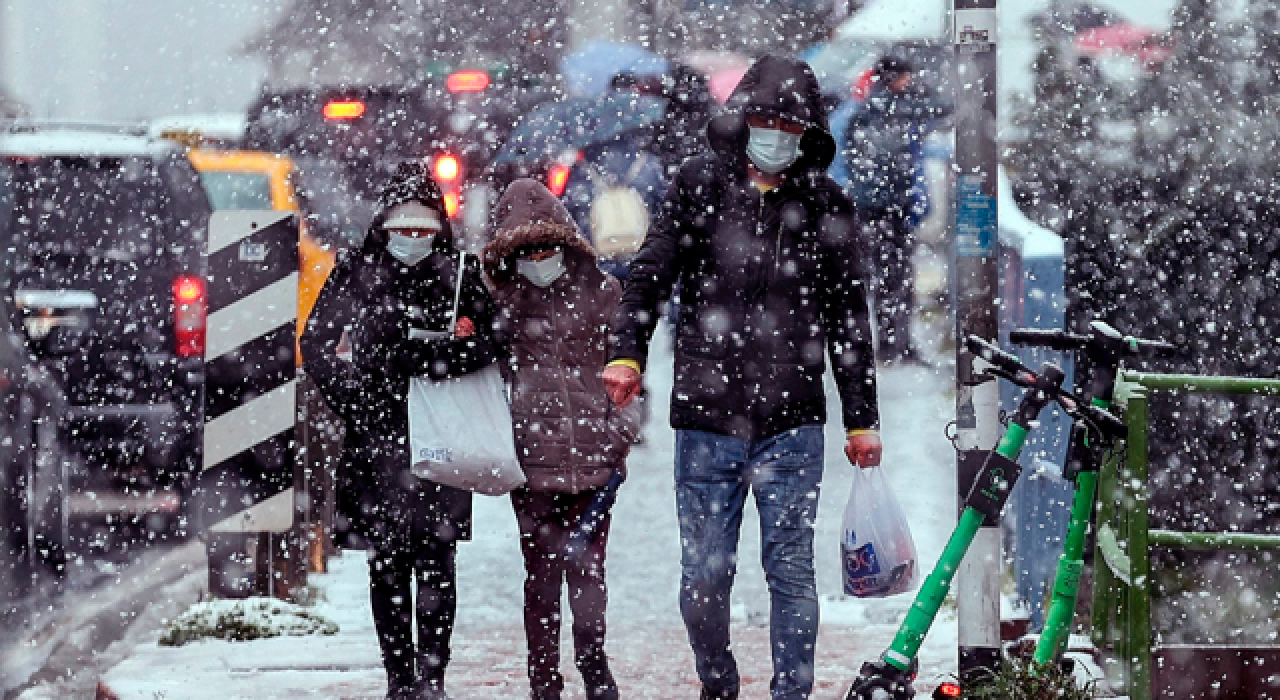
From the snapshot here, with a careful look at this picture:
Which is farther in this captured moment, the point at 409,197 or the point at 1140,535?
the point at 409,197

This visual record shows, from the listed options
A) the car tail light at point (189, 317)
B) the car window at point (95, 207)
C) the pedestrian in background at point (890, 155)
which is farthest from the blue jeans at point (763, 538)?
the pedestrian in background at point (890, 155)

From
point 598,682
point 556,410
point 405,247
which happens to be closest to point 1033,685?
point 598,682

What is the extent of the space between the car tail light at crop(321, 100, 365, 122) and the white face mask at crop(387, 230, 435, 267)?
2.72 metres

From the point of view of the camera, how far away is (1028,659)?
539cm

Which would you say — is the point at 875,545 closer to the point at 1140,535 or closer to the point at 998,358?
the point at 998,358

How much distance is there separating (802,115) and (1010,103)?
419 centimetres

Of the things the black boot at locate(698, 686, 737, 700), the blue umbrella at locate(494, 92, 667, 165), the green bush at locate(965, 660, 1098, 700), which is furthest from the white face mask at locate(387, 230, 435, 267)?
the blue umbrella at locate(494, 92, 667, 165)

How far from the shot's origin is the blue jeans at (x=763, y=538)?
5.40m

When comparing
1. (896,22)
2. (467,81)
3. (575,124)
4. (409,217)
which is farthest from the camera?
(896,22)

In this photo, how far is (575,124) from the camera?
37.1ft

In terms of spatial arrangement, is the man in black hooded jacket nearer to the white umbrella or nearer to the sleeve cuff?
the sleeve cuff

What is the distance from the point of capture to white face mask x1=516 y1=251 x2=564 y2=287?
5914 mm

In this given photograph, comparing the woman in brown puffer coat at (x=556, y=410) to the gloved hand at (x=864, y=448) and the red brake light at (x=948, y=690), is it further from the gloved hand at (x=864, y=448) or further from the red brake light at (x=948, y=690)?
the red brake light at (x=948, y=690)

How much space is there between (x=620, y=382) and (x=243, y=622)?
8.50 feet
